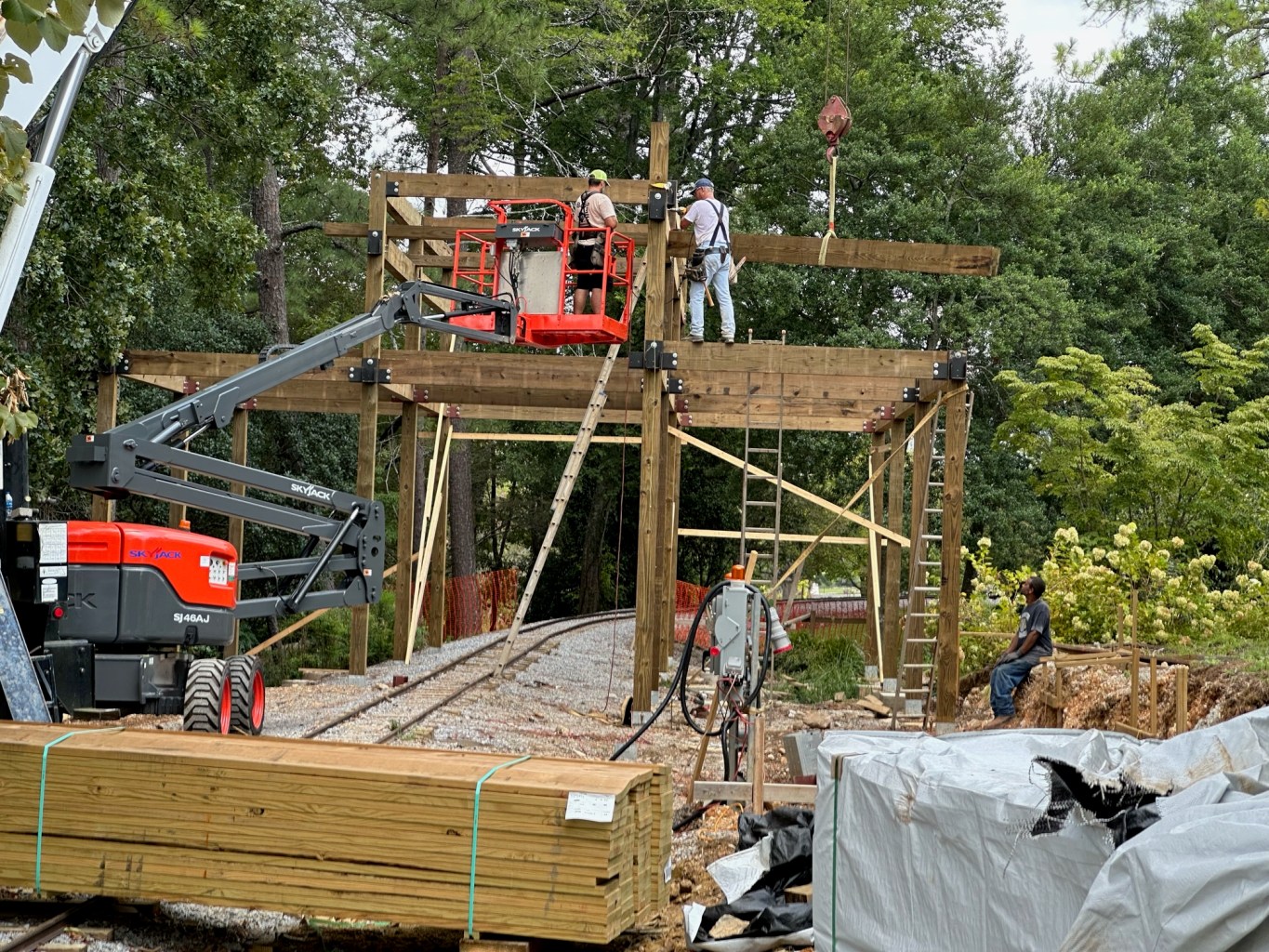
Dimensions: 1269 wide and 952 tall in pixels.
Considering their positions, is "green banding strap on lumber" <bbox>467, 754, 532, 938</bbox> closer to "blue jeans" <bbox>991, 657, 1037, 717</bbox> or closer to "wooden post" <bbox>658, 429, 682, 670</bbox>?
"blue jeans" <bbox>991, 657, 1037, 717</bbox>

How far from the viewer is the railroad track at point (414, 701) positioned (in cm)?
1332

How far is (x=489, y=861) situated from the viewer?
6.99 meters

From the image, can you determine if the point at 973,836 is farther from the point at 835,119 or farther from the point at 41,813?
the point at 835,119

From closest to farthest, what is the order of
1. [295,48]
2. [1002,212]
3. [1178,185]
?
[295,48], [1002,212], [1178,185]

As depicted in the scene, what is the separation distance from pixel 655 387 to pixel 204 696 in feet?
18.5

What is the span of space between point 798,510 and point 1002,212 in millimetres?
9330

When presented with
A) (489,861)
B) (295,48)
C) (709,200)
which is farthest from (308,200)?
(489,861)

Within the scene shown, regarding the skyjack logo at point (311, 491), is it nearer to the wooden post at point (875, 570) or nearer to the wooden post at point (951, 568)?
the wooden post at point (951, 568)

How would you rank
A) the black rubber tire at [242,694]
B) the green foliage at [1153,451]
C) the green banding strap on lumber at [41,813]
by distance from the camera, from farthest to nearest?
the green foliage at [1153,451], the black rubber tire at [242,694], the green banding strap on lumber at [41,813]

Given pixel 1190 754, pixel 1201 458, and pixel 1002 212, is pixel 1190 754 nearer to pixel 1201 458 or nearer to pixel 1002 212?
pixel 1201 458

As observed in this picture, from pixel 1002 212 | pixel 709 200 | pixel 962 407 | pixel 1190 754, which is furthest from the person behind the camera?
pixel 1002 212

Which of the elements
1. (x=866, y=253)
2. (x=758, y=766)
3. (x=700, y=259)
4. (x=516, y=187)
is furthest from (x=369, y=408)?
(x=758, y=766)

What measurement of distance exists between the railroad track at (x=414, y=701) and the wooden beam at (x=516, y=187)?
571cm

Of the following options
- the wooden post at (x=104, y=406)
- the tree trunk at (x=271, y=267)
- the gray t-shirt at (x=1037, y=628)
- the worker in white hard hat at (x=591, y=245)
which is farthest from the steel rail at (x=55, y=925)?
the tree trunk at (x=271, y=267)
